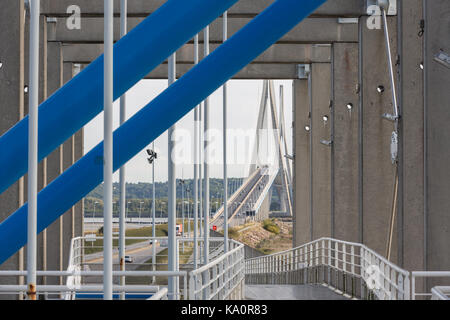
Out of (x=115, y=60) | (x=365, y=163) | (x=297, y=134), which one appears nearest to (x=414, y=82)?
(x=365, y=163)

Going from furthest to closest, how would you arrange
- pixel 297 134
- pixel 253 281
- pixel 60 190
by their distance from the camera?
pixel 253 281
pixel 297 134
pixel 60 190

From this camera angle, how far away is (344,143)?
18625 millimetres

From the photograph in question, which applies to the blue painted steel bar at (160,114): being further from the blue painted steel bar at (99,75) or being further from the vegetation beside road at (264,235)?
the vegetation beside road at (264,235)

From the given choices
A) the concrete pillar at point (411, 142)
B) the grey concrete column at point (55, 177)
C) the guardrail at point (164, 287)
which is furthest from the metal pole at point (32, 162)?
the grey concrete column at point (55, 177)

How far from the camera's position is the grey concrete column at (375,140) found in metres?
15.9

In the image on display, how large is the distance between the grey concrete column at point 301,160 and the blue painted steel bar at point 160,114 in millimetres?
18816

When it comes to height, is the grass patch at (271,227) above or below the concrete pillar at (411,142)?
below

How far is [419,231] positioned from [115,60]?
24.0 feet

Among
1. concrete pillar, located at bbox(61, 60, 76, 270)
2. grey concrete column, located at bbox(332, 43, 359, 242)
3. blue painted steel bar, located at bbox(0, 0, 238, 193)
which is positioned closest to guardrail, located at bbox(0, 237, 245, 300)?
concrete pillar, located at bbox(61, 60, 76, 270)

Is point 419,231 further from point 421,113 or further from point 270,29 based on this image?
point 270,29

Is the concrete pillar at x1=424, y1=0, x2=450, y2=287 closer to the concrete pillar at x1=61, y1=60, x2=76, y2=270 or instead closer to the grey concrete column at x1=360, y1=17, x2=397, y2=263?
the grey concrete column at x1=360, y1=17, x2=397, y2=263

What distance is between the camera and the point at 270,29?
702cm

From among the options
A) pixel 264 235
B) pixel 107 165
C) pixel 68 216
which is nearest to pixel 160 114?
pixel 107 165

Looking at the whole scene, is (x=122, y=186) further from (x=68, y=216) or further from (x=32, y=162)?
(x=68, y=216)
